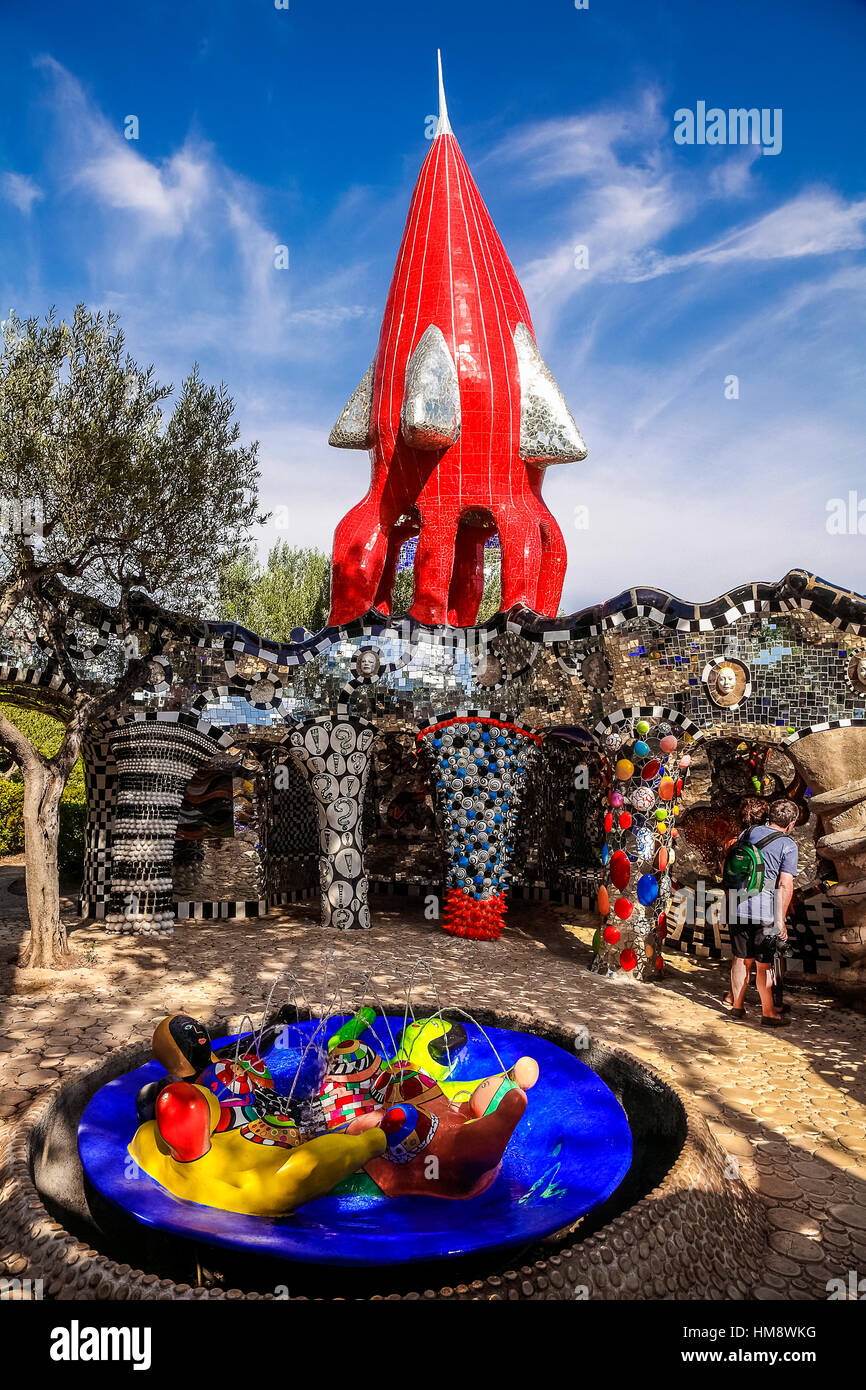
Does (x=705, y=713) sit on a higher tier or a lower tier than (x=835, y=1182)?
higher

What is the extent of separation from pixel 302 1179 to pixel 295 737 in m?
6.28

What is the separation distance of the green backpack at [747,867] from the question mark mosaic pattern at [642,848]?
3.77ft

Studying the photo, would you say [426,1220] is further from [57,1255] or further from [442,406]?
[442,406]

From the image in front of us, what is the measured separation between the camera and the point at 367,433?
1065cm

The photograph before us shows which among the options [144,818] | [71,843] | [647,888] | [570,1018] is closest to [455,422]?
[647,888]

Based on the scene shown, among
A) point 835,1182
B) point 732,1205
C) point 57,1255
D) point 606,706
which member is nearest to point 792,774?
point 606,706

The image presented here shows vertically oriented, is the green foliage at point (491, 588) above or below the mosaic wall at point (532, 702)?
above

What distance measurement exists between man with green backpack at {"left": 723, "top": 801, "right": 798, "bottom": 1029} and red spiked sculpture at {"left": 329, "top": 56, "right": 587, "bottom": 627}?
159 inches

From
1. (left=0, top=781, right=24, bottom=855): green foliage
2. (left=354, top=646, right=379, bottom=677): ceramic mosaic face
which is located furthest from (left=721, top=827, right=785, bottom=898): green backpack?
(left=0, top=781, right=24, bottom=855): green foliage

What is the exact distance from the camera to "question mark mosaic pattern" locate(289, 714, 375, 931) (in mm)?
9039

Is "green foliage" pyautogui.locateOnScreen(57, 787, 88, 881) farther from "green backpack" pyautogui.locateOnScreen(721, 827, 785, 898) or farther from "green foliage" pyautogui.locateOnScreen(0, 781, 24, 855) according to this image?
"green backpack" pyautogui.locateOnScreen(721, 827, 785, 898)

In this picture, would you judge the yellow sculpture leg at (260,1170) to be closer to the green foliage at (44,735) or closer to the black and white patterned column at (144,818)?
the black and white patterned column at (144,818)

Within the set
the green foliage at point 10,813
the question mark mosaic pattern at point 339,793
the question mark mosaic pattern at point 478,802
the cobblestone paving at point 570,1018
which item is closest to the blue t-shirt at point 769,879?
the cobblestone paving at point 570,1018

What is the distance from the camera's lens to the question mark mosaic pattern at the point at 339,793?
9.04 m
